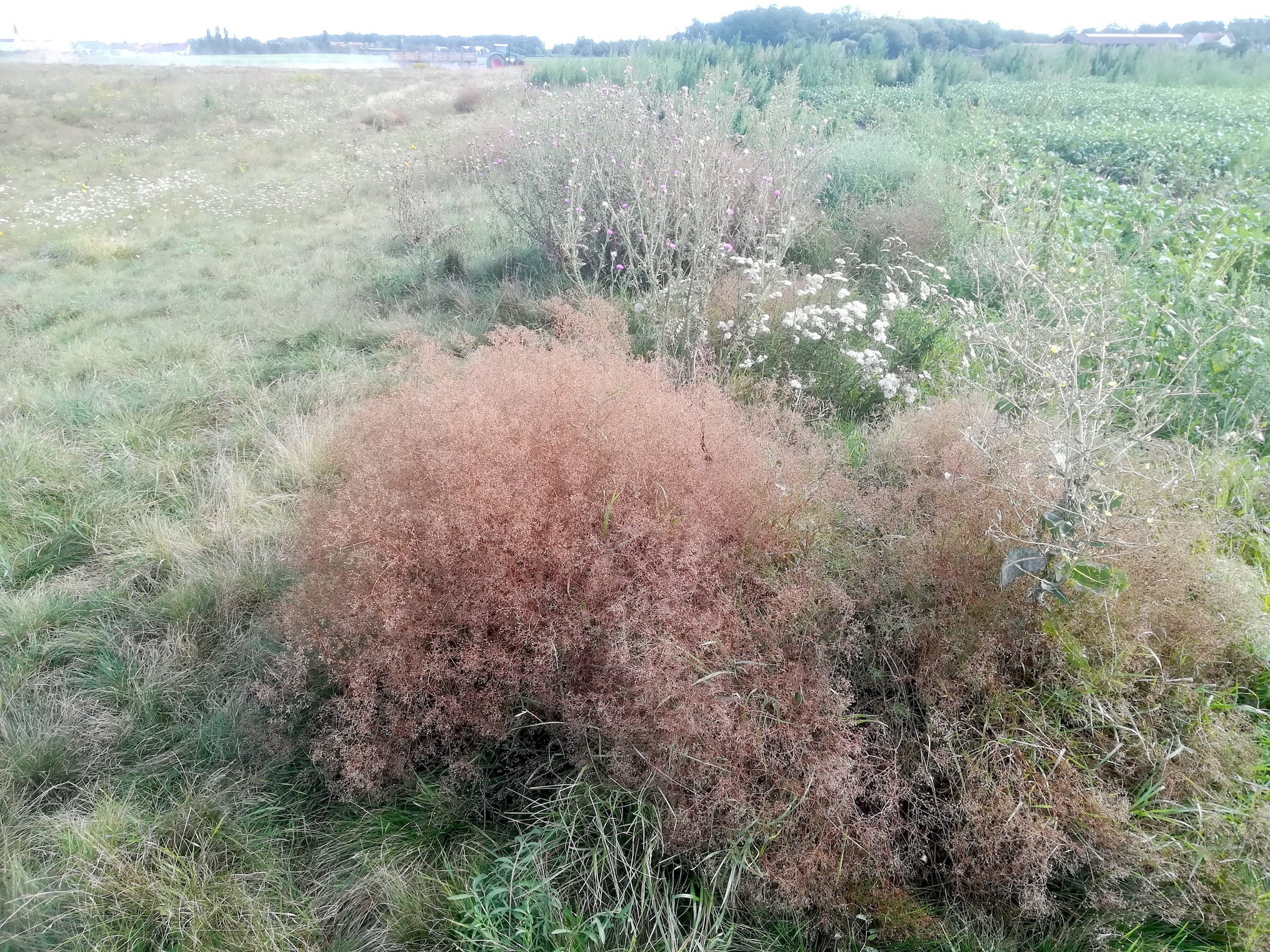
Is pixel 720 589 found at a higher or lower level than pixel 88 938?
higher

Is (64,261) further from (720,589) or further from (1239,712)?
(1239,712)

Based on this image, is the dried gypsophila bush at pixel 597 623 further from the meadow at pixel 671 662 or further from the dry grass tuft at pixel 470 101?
the dry grass tuft at pixel 470 101

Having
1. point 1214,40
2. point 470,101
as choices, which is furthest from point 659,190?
point 1214,40

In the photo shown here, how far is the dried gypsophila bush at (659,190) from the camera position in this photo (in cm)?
339

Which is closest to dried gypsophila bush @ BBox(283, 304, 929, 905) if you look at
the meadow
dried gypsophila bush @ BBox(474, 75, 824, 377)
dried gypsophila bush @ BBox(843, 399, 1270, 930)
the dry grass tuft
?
the meadow

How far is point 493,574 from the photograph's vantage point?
1.66 meters

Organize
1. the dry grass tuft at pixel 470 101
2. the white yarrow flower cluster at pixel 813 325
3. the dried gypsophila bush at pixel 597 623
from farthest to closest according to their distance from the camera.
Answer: the dry grass tuft at pixel 470 101 → the white yarrow flower cluster at pixel 813 325 → the dried gypsophila bush at pixel 597 623

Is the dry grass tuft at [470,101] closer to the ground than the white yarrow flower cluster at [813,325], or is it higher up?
higher up

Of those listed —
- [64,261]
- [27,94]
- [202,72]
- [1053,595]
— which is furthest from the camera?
[202,72]

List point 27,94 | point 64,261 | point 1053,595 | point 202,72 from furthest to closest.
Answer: point 202,72 < point 27,94 < point 64,261 < point 1053,595

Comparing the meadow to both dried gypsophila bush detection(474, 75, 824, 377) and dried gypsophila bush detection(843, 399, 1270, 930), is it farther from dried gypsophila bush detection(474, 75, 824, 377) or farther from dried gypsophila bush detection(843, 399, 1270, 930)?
dried gypsophila bush detection(474, 75, 824, 377)

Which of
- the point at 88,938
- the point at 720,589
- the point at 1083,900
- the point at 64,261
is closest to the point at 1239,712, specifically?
the point at 1083,900

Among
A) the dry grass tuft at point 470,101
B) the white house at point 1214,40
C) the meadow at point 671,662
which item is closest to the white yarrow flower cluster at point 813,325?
the meadow at point 671,662

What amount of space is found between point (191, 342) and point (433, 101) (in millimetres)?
14422
